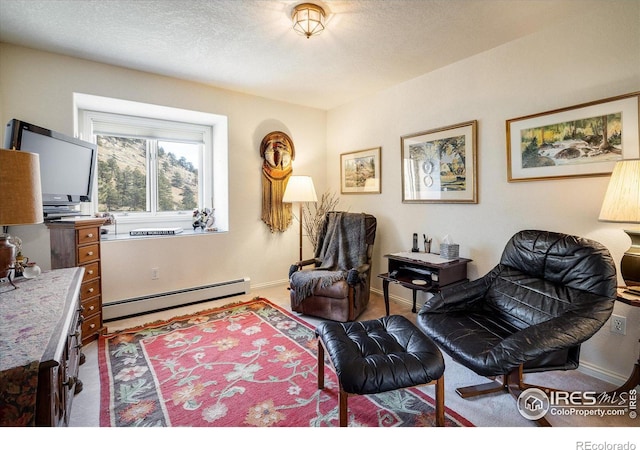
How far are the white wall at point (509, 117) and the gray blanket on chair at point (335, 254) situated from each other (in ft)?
1.67

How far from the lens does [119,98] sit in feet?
10.2

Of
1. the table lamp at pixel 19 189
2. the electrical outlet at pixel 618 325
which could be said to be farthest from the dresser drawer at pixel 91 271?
the electrical outlet at pixel 618 325

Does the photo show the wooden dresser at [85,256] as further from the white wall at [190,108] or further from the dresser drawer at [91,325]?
the white wall at [190,108]

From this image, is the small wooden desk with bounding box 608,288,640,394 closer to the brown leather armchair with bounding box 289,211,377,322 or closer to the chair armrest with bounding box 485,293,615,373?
the chair armrest with bounding box 485,293,615,373

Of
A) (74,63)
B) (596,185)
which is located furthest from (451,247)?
(74,63)

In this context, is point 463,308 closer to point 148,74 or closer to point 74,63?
point 148,74

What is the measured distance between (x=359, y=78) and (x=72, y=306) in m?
3.15

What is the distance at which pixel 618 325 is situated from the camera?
2072mm

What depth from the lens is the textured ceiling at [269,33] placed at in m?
2.13

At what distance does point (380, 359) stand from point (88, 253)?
2437mm

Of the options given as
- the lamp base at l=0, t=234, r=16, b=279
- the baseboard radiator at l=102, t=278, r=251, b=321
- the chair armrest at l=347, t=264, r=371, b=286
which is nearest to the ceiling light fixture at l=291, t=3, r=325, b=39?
the chair armrest at l=347, t=264, r=371, b=286

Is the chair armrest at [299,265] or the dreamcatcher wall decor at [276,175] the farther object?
the dreamcatcher wall decor at [276,175]

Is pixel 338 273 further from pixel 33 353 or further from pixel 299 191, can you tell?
pixel 33 353

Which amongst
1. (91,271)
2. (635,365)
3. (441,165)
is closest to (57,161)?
(91,271)
